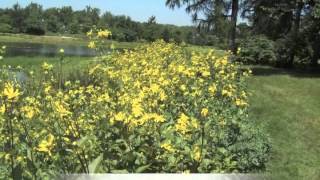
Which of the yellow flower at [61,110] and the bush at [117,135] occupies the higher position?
the yellow flower at [61,110]

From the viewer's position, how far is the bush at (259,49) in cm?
2650

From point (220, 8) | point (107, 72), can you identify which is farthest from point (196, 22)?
point (107, 72)

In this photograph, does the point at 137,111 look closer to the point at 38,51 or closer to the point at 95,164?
the point at 95,164

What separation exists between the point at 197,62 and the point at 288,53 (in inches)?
683

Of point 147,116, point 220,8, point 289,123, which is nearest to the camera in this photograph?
point 147,116

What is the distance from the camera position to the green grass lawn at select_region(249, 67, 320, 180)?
7754 millimetres

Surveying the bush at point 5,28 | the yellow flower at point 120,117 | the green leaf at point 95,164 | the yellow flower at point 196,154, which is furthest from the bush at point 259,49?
the bush at point 5,28

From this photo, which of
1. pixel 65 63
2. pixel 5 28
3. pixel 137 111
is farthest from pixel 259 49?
pixel 5 28

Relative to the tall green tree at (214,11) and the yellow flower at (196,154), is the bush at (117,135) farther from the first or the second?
the tall green tree at (214,11)

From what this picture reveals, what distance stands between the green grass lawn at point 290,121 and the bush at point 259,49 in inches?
207

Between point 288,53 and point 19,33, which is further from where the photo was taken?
point 19,33

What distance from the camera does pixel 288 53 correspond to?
86.5 feet

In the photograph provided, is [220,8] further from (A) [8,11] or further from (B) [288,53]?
(A) [8,11]

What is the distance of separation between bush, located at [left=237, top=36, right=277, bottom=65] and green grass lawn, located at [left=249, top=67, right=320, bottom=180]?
5257mm
